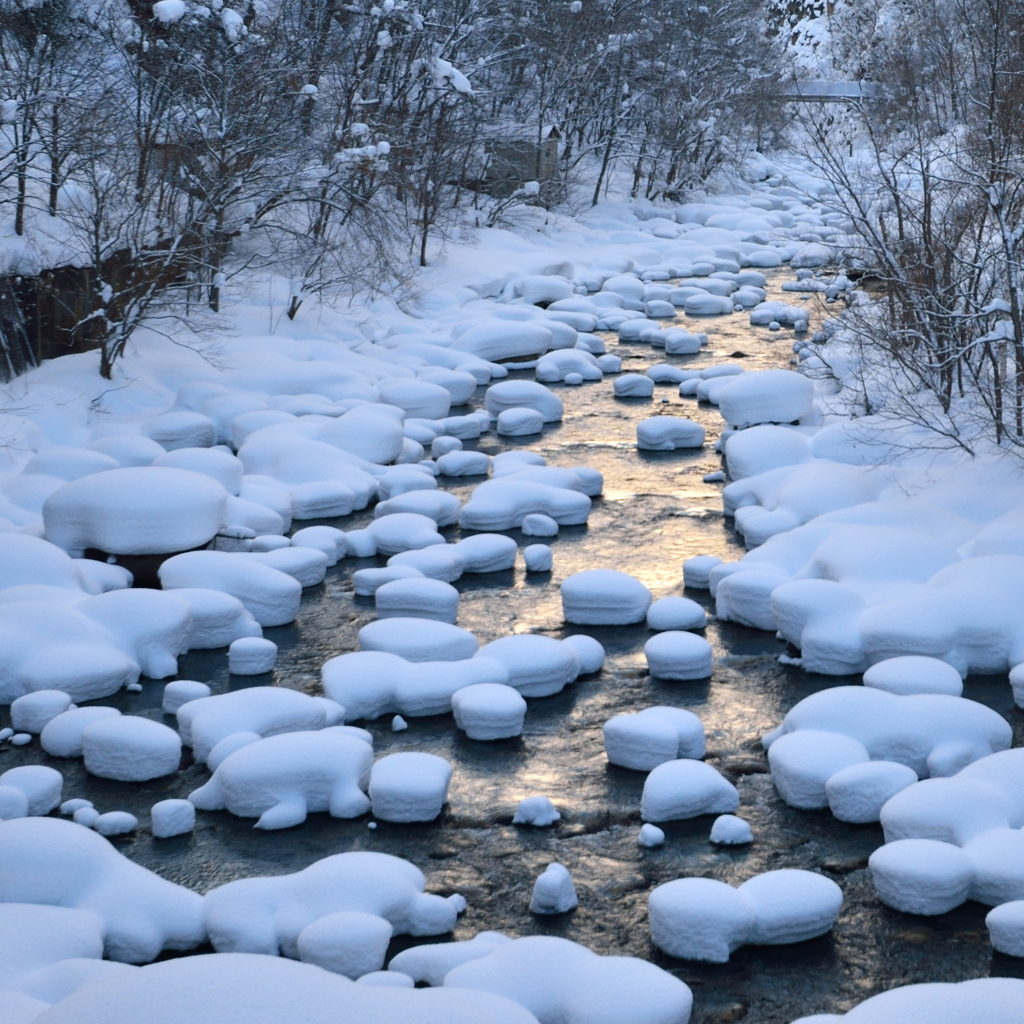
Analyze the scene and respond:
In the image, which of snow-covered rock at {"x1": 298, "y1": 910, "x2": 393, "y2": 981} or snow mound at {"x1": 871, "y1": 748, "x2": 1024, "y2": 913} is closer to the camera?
snow-covered rock at {"x1": 298, "y1": 910, "x2": 393, "y2": 981}

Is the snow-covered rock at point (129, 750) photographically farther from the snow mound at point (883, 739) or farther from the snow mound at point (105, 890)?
the snow mound at point (883, 739)

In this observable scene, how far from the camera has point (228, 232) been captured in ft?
41.0

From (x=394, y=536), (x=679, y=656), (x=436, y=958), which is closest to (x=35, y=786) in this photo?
(x=436, y=958)

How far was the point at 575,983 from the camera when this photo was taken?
3.89 metres

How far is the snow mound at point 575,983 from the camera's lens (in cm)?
379

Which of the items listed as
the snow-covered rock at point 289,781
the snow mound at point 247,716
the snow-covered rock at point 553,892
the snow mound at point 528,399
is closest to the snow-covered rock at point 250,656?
the snow mound at point 247,716

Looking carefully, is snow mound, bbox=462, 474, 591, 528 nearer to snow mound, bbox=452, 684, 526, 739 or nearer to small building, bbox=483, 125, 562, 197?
snow mound, bbox=452, 684, 526, 739

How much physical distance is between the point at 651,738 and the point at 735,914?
Answer: 1.31m

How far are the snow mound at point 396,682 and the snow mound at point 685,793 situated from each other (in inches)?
49.0

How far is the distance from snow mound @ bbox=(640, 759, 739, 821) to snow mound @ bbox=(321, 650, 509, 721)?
1244 mm

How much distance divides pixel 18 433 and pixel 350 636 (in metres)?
3.78

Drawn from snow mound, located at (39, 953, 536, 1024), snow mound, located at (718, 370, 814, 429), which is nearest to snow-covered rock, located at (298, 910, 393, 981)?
snow mound, located at (39, 953, 536, 1024)

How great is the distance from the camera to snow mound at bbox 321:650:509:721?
20.0 feet

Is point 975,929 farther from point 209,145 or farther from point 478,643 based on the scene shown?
point 209,145
